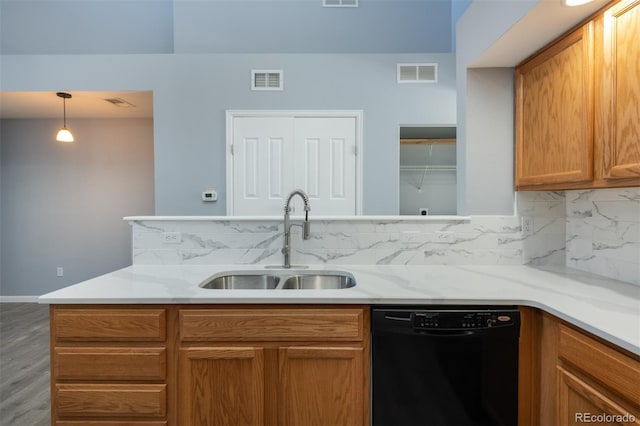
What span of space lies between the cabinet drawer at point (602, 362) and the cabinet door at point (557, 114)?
2.31 ft

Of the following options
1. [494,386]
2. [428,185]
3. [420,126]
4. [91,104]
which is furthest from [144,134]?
[494,386]

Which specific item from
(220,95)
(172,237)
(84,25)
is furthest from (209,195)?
(84,25)

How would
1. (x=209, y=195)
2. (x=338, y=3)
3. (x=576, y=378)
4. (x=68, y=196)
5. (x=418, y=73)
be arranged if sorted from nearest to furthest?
(x=576, y=378) < (x=209, y=195) < (x=418, y=73) < (x=338, y=3) < (x=68, y=196)

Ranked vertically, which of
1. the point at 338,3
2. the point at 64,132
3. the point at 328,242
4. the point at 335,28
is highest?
the point at 338,3

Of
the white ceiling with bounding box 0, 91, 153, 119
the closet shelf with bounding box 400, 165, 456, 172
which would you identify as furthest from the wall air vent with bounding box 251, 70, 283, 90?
the closet shelf with bounding box 400, 165, 456, 172

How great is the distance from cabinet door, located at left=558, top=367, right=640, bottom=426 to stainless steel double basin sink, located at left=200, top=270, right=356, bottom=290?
100 centimetres

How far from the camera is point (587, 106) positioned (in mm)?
1398

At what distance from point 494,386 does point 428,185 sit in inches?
155

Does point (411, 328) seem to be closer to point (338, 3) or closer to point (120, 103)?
point (338, 3)

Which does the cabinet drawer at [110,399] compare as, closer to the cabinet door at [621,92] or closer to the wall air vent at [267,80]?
the cabinet door at [621,92]

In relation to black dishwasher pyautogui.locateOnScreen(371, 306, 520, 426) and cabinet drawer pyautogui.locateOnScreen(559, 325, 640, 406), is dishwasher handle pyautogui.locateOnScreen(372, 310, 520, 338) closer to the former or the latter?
black dishwasher pyautogui.locateOnScreen(371, 306, 520, 426)

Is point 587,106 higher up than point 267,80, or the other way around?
point 267,80

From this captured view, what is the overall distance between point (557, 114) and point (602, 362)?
3.66ft

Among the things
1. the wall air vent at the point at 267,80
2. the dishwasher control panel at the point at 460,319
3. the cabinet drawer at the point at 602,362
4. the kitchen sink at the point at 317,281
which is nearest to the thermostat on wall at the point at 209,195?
the wall air vent at the point at 267,80
